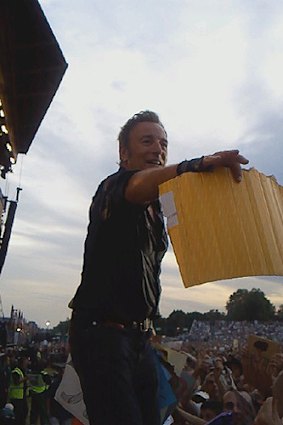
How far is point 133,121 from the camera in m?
2.04

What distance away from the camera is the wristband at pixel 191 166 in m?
1.51

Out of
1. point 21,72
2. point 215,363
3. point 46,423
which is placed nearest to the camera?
point 215,363

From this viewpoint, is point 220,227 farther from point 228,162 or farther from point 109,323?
point 109,323

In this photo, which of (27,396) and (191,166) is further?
(27,396)

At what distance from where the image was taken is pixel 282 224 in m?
1.56

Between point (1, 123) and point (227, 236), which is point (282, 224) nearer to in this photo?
point (227, 236)

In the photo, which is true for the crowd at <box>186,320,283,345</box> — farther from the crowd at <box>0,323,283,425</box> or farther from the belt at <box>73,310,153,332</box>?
the belt at <box>73,310,153,332</box>

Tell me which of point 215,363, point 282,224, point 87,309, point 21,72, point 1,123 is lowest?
point 87,309

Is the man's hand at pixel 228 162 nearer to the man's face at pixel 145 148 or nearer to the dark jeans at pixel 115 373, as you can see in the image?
the man's face at pixel 145 148

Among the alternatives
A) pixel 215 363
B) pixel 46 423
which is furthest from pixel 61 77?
pixel 46 423

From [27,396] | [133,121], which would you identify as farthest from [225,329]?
[133,121]

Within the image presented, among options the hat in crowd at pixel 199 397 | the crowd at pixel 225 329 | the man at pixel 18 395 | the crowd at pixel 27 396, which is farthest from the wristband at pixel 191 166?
the man at pixel 18 395

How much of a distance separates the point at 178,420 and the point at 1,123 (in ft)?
21.7

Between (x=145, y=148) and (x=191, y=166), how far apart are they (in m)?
0.46
